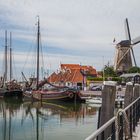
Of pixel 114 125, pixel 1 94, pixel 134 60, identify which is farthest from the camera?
pixel 134 60

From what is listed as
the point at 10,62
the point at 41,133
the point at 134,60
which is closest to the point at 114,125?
the point at 41,133

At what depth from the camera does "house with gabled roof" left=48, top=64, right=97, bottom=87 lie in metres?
98.4

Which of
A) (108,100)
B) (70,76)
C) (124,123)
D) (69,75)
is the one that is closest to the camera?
(108,100)

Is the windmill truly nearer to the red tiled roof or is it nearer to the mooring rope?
the red tiled roof

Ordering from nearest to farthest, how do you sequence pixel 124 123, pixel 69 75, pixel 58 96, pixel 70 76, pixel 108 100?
pixel 108 100
pixel 124 123
pixel 58 96
pixel 70 76
pixel 69 75

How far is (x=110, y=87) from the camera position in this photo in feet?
23.5

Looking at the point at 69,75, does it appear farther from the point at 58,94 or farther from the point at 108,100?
the point at 108,100

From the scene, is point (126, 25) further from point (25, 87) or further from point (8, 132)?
point (8, 132)

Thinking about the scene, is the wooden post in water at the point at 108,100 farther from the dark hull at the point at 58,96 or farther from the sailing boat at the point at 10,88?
the sailing boat at the point at 10,88

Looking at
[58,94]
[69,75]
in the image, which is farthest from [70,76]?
[58,94]

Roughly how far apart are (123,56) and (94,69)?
1955 cm

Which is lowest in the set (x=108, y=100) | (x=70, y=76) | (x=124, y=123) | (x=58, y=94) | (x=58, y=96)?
(x=58, y=96)

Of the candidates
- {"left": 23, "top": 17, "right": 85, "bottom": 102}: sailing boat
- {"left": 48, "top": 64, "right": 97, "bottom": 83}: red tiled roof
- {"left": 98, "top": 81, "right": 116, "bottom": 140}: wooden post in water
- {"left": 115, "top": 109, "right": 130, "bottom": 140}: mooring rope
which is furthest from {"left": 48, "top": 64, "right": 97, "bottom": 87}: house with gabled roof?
{"left": 98, "top": 81, "right": 116, "bottom": 140}: wooden post in water

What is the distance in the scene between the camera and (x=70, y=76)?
102 m
